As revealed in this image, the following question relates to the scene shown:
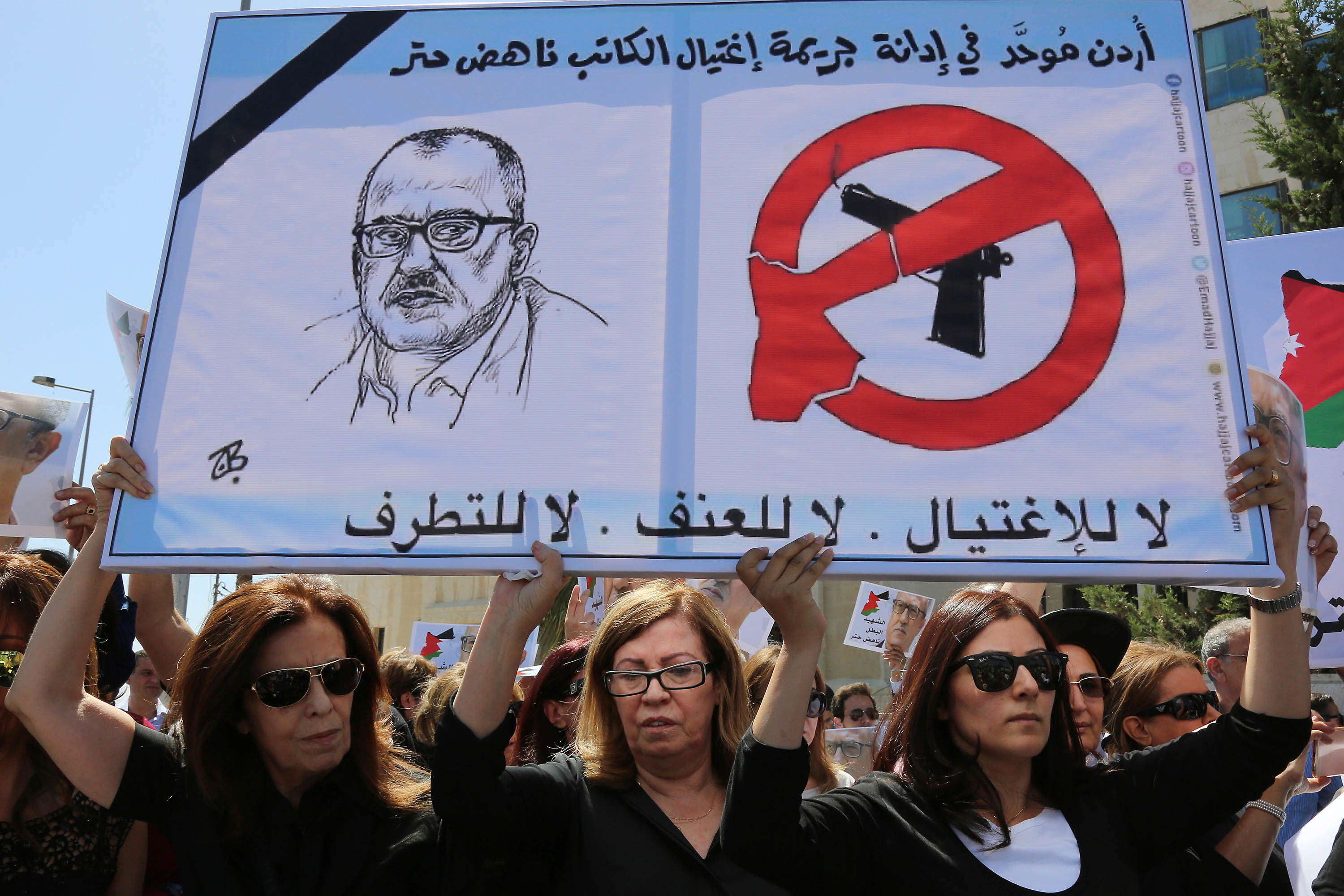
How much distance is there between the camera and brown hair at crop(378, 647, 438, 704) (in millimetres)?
5059

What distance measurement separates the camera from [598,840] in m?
2.32

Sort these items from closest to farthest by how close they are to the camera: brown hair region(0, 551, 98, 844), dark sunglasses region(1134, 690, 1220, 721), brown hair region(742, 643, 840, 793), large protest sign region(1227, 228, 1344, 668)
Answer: brown hair region(0, 551, 98, 844)
dark sunglasses region(1134, 690, 1220, 721)
brown hair region(742, 643, 840, 793)
large protest sign region(1227, 228, 1344, 668)

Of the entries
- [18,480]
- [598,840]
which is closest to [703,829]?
[598,840]

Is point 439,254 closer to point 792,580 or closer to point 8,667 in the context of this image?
point 792,580

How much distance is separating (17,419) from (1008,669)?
3730 mm

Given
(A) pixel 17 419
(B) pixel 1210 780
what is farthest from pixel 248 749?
(A) pixel 17 419

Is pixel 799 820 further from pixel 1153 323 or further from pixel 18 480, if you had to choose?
pixel 18 480

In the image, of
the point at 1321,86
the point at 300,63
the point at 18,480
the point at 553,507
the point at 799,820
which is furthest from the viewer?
the point at 1321,86

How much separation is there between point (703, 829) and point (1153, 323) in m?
1.46

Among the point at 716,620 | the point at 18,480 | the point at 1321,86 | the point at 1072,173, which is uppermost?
the point at 1321,86

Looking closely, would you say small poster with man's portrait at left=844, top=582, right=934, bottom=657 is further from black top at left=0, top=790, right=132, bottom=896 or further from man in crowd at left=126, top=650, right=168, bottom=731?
black top at left=0, top=790, right=132, bottom=896

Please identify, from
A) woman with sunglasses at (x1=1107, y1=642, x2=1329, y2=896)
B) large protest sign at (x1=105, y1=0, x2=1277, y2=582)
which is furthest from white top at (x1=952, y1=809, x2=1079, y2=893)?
large protest sign at (x1=105, y1=0, x2=1277, y2=582)

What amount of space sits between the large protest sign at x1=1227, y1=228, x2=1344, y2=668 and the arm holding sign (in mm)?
3670

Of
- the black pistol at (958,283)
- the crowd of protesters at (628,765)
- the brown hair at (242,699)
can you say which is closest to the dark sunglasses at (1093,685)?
the crowd of protesters at (628,765)
